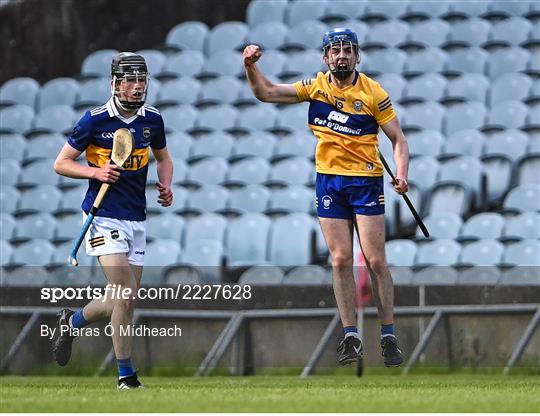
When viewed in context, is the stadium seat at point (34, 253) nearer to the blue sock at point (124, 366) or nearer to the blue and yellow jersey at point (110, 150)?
the blue and yellow jersey at point (110, 150)

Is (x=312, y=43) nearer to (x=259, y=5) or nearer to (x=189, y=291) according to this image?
(x=259, y=5)

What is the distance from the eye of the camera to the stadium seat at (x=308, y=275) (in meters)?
15.1

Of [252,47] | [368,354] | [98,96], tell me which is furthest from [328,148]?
[98,96]

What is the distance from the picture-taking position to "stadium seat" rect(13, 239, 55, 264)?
16781mm

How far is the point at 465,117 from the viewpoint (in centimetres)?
1762

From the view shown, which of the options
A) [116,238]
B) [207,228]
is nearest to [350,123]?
[116,238]

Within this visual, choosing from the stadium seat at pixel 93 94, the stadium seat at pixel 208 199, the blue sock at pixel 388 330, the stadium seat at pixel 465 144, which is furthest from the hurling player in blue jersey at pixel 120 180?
the stadium seat at pixel 93 94

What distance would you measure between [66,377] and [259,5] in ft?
29.6

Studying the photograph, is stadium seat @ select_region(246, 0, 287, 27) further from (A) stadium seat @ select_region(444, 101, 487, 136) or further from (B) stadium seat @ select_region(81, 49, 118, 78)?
(A) stadium seat @ select_region(444, 101, 487, 136)

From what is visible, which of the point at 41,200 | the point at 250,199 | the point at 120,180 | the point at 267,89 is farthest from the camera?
the point at 41,200

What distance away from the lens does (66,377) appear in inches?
527

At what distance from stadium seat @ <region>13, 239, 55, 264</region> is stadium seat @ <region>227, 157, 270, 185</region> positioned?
8.09ft

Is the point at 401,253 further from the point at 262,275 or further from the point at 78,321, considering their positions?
the point at 78,321

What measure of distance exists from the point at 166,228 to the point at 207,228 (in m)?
Answer: 0.58
